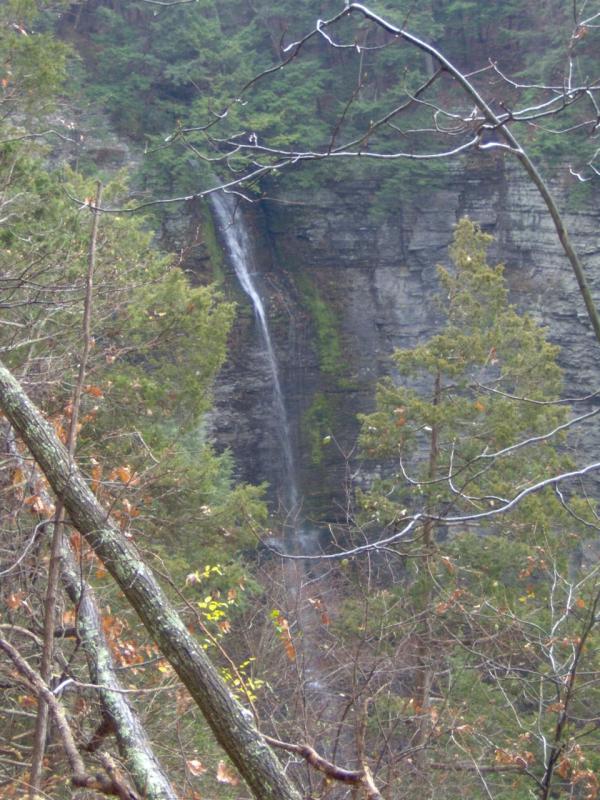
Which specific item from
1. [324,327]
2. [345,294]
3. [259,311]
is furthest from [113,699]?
[345,294]

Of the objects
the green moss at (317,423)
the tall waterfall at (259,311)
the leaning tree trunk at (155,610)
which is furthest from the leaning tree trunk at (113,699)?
the green moss at (317,423)

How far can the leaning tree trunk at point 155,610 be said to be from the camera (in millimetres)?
2840

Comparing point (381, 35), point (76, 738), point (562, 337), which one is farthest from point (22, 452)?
point (381, 35)

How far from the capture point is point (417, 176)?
60.7 ft

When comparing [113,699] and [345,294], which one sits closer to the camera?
[113,699]

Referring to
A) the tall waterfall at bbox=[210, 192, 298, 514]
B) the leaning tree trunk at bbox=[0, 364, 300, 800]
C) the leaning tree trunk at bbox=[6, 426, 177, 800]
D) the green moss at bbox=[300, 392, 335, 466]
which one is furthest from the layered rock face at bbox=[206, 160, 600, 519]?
the leaning tree trunk at bbox=[0, 364, 300, 800]

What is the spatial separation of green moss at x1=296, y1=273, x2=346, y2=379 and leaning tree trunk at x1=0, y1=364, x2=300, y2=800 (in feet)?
50.3

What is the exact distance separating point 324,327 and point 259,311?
163cm

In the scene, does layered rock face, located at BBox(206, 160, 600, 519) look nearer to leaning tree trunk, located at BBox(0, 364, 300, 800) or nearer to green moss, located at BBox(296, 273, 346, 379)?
green moss, located at BBox(296, 273, 346, 379)

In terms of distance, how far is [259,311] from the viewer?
61.7 ft

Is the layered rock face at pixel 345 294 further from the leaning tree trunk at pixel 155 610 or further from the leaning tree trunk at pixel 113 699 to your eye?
the leaning tree trunk at pixel 155 610

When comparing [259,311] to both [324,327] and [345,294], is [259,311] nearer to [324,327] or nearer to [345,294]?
[324,327]

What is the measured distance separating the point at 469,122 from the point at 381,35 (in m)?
20.3

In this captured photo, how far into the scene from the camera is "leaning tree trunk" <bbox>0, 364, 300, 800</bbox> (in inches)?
112
